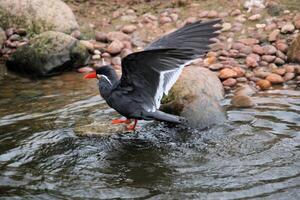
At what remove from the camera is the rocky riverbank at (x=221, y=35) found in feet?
28.5

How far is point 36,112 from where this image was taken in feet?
24.2

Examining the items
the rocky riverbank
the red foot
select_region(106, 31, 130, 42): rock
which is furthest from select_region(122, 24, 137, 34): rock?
the red foot

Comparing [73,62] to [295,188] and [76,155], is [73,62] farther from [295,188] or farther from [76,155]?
[295,188]

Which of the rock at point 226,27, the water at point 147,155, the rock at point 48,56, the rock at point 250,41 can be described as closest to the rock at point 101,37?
the rock at point 48,56

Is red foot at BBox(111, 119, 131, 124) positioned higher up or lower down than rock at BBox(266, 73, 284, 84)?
higher up

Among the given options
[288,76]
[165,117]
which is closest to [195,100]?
[165,117]

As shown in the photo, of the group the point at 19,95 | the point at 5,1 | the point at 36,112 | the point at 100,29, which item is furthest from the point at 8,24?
the point at 36,112

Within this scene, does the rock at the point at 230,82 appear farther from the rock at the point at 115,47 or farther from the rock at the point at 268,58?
the rock at the point at 115,47

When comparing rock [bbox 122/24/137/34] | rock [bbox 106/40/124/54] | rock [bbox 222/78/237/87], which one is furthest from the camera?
rock [bbox 122/24/137/34]

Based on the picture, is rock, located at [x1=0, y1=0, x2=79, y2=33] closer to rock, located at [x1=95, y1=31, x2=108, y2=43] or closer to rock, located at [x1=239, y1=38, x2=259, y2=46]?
rock, located at [x1=95, y1=31, x2=108, y2=43]

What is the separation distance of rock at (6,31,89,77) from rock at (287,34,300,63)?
339 centimetres

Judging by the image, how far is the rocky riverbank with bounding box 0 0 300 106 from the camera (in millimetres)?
8696

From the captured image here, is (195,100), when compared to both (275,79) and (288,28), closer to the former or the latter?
(275,79)

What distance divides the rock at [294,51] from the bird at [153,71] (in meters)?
3.33
